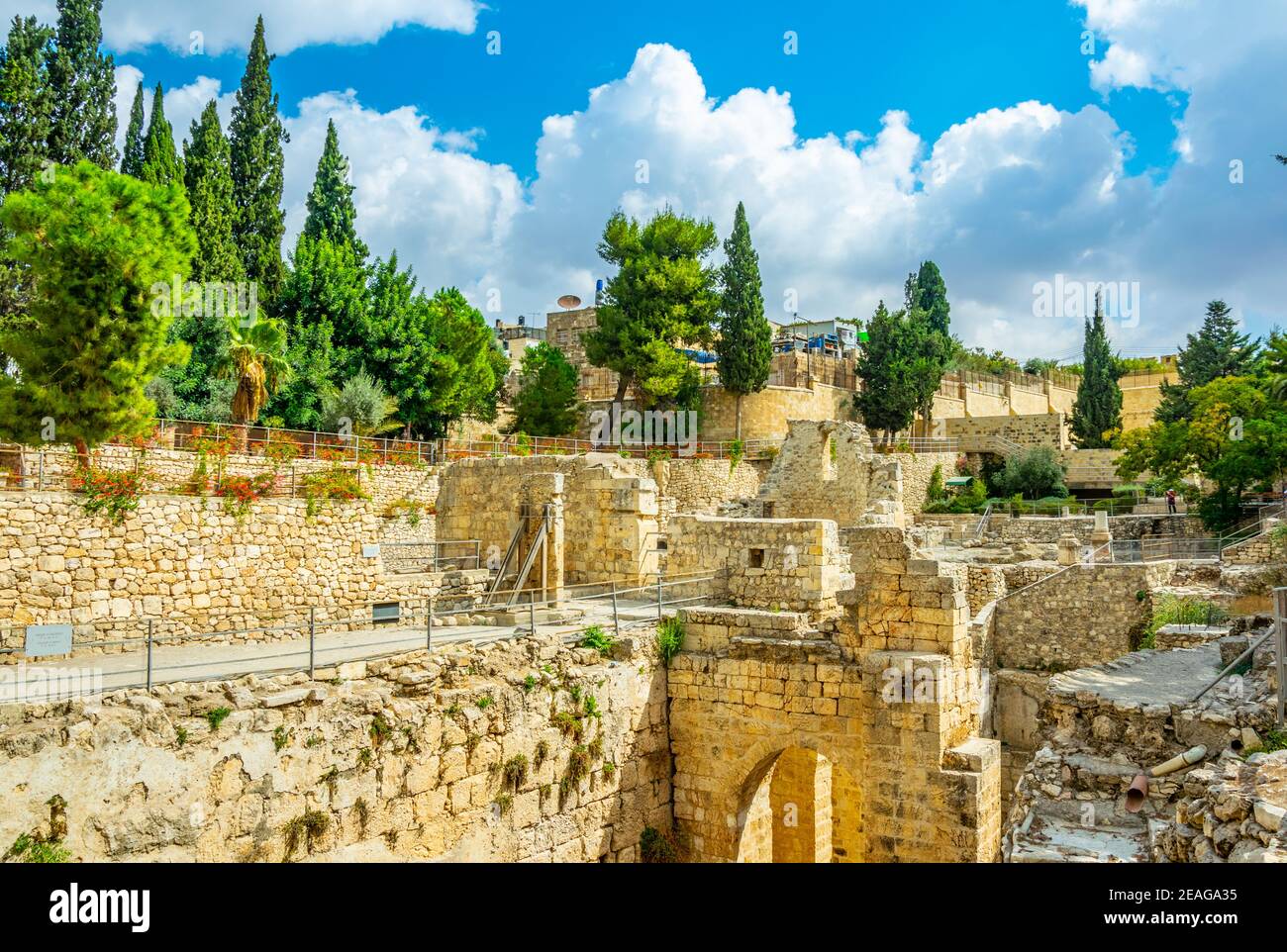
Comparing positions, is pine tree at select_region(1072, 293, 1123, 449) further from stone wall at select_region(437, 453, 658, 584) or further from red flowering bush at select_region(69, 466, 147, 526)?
red flowering bush at select_region(69, 466, 147, 526)

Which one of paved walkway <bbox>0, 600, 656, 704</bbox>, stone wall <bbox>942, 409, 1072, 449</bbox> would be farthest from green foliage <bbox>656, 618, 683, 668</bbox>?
stone wall <bbox>942, 409, 1072, 449</bbox>

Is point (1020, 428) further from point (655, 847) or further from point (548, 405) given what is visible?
point (655, 847)

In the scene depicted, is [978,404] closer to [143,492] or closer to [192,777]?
[143,492]

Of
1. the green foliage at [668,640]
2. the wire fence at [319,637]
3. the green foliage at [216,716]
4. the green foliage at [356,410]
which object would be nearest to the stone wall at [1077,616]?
the wire fence at [319,637]

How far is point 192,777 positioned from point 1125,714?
29.5 feet

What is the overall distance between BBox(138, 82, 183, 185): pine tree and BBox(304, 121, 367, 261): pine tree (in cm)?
433

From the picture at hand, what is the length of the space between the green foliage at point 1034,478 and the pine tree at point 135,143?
34.8m

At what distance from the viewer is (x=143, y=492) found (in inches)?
484

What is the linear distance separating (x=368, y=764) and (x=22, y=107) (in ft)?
95.5

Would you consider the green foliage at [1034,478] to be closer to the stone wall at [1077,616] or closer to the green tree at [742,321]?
the green tree at [742,321]

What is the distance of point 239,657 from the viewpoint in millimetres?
9547

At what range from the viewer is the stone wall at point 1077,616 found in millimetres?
19609

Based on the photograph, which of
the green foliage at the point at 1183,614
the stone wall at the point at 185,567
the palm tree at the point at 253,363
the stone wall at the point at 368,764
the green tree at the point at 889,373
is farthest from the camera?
the green tree at the point at 889,373

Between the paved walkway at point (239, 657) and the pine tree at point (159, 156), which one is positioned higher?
the pine tree at point (159, 156)
